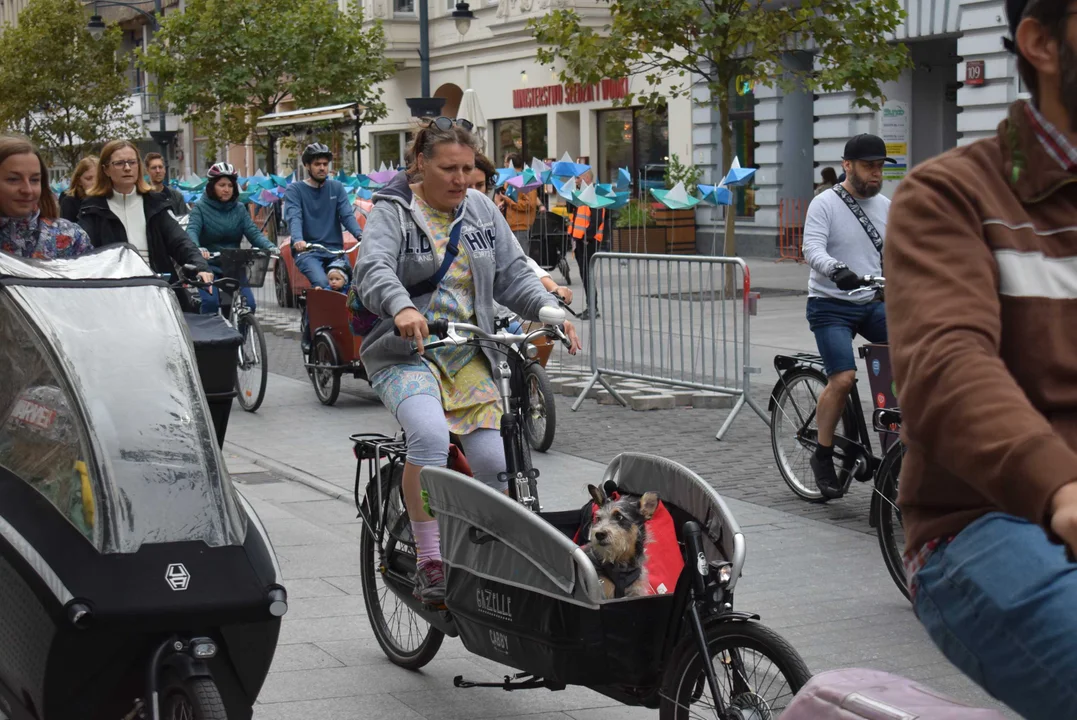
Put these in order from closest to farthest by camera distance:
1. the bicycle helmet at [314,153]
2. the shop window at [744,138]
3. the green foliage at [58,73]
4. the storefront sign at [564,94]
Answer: the bicycle helmet at [314,153]
the shop window at [744,138]
the storefront sign at [564,94]
the green foliage at [58,73]

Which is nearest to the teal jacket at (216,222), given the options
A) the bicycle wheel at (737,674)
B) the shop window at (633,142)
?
the bicycle wheel at (737,674)

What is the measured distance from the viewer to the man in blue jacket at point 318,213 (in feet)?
42.2

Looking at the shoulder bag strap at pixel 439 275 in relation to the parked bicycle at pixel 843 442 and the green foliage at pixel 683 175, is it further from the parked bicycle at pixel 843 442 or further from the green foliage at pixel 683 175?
the green foliage at pixel 683 175

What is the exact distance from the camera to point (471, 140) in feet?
16.3

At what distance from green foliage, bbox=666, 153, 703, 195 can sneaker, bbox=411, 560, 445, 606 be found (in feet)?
64.0

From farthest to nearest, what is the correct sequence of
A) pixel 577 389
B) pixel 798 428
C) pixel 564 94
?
pixel 564 94 → pixel 577 389 → pixel 798 428

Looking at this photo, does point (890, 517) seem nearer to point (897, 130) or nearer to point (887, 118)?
point (887, 118)

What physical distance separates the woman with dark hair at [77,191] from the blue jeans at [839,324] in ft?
15.3

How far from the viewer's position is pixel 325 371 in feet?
39.3

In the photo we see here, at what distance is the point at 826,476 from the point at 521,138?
30.1 metres

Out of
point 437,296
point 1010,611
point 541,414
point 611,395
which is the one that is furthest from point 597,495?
point 611,395

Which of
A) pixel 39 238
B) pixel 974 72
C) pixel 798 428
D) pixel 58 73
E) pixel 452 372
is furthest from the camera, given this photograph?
pixel 58 73

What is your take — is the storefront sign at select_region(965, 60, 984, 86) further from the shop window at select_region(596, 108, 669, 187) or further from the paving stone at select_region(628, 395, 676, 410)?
the paving stone at select_region(628, 395, 676, 410)

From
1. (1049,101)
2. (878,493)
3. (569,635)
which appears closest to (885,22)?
(878,493)
